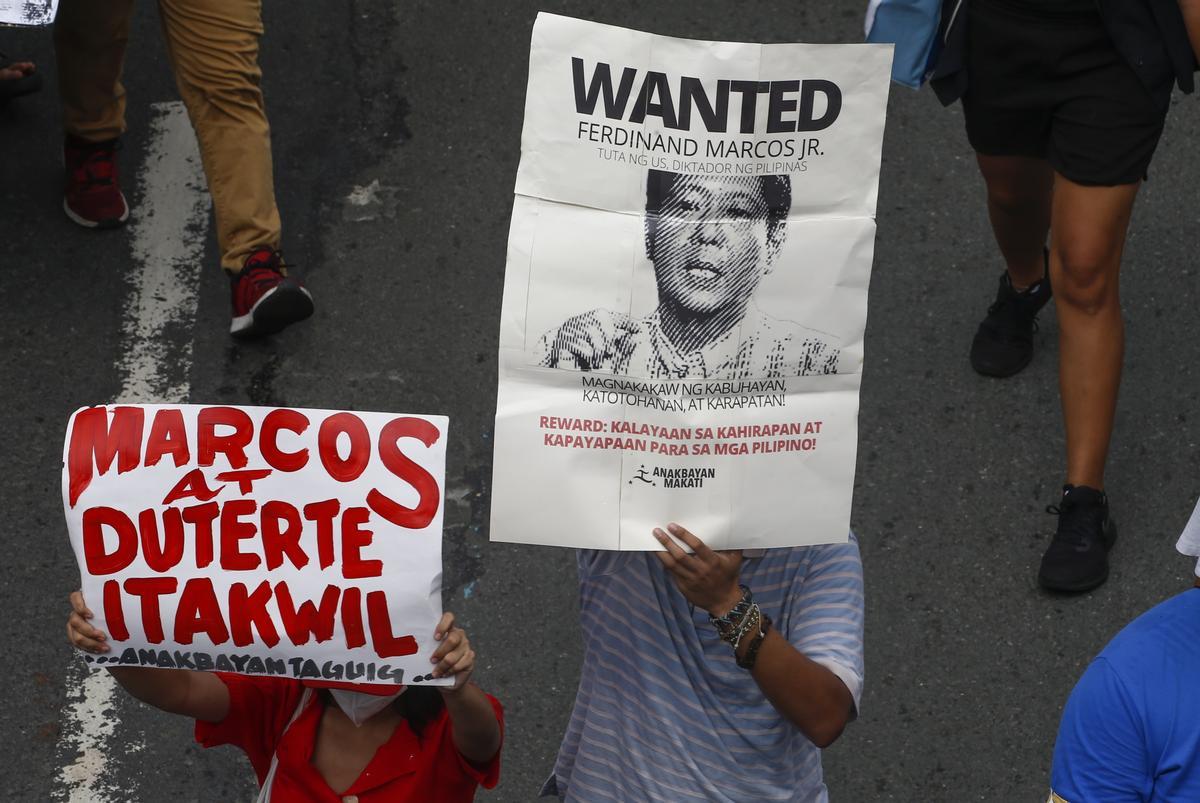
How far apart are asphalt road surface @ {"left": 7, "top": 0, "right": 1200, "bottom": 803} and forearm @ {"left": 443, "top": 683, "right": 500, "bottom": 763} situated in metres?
1.11

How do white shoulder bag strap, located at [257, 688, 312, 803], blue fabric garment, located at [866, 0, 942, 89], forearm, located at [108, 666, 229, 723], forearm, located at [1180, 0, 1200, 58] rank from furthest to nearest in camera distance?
blue fabric garment, located at [866, 0, 942, 89] → forearm, located at [1180, 0, 1200, 58] → white shoulder bag strap, located at [257, 688, 312, 803] → forearm, located at [108, 666, 229, 723]

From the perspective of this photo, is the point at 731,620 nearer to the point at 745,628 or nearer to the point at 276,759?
the point at 745,628

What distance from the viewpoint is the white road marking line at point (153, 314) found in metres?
3.77

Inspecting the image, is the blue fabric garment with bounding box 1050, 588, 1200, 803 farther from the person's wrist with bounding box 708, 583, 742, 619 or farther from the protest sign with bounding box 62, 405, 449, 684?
the protest sign with bounding box 62, 405, 449, 684

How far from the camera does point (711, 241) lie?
2359 millimetres

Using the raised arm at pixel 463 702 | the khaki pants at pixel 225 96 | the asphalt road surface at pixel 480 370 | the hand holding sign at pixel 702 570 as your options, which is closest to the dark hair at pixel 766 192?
the hand holding sign at pixel 702 570

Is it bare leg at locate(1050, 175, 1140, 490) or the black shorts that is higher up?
the black shorts

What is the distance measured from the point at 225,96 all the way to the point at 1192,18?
2.62m

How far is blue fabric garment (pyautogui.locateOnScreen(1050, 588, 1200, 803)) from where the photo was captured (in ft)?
7.49

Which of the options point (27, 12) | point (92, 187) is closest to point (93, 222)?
point (92, 187)

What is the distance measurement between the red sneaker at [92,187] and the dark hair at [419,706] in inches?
105

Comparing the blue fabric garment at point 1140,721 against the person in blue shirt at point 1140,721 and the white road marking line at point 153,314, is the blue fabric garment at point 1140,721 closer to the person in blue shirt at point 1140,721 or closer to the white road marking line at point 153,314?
the person in blue shirt at point 1140,721

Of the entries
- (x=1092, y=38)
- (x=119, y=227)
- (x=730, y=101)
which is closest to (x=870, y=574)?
(x=1092, y=38)

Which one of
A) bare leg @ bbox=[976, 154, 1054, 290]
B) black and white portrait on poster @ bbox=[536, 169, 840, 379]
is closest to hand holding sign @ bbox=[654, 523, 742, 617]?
black and white portrait on poster @ bbox=[536, 169, 840, 379]
